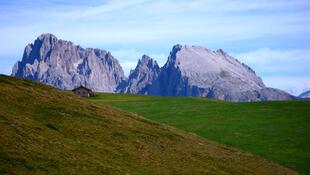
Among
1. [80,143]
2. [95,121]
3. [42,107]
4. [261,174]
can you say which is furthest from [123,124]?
[261,174]

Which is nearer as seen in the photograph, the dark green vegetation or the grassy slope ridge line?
the grassy slope ridge line

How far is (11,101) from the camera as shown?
29.8 meters

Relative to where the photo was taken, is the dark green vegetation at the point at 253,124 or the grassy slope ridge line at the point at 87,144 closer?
the grassy slope ridge line at the point at 87,144

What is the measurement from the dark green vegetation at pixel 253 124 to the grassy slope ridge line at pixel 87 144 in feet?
16.2

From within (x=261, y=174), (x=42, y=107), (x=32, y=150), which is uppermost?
(x=42, y=107)

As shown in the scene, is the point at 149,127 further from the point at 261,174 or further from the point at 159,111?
the point at 159,111

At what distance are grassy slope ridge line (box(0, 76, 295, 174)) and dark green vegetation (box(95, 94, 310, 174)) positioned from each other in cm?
494

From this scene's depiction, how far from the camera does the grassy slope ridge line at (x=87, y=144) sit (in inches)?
877

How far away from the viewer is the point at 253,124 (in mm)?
54562

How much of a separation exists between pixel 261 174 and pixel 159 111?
35.2 meters

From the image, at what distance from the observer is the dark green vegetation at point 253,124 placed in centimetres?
4250

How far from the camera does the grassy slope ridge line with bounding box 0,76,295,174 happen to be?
73.0 ft

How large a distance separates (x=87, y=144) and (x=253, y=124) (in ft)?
106

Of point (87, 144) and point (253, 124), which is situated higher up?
point (253, 124)
